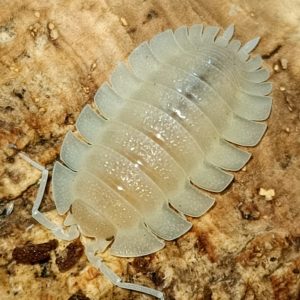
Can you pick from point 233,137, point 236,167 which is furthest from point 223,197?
point 233,137

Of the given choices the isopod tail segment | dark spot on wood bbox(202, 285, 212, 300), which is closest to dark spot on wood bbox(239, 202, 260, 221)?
dark spot on wood bbox(202, 285, 212, 300)

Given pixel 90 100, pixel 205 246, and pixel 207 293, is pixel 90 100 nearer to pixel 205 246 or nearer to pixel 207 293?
pixel 205 246

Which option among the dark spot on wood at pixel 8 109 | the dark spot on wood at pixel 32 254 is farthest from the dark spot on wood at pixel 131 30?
the dark spot on wood at pixel 32 254

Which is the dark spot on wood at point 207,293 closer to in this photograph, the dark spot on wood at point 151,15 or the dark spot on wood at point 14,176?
the dark spot on wood at point 14,176

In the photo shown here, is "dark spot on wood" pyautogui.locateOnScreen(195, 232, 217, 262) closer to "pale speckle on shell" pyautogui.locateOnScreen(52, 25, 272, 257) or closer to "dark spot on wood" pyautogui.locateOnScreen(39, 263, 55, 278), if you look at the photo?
"pale speckle on shell" pyautogui.locateOnScreen(52, 25, 272, 257)

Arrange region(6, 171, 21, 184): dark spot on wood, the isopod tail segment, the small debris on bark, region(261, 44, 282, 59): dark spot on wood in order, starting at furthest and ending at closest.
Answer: region(261, 44, 282, 59): dark spot on wood, the small debris on bark, region(6, 171, 21, 184): dark spot on wood, the isopod tail segment

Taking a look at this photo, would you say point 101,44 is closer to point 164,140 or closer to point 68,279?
point 164,140
